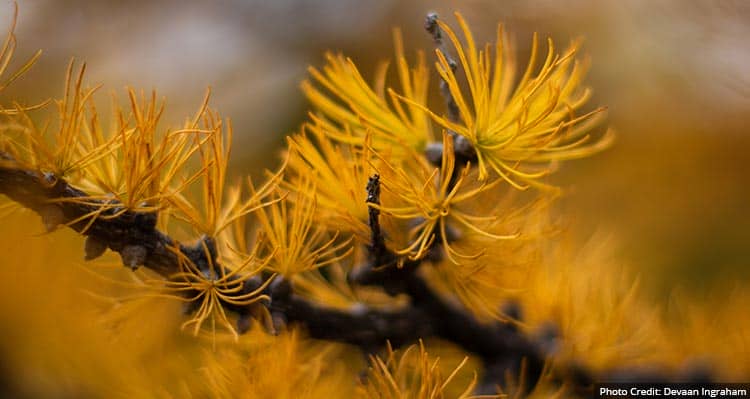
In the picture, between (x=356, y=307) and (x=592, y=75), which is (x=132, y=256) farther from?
(x=592, y=75)

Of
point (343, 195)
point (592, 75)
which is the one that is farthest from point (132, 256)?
point (592, 75)

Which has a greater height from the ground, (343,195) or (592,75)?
(592,75)

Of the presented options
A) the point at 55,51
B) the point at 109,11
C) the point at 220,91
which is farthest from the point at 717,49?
the point at 109,11

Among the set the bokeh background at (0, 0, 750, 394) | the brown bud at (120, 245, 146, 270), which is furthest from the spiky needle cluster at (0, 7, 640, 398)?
the bokeh background at (0, 0, 750, 394)

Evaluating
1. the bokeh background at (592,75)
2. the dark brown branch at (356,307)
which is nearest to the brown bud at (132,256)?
the dark brown branch at (356,307)

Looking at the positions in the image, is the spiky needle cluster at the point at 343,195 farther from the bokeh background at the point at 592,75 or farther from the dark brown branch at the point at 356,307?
the bokeh background at the point at 592,75

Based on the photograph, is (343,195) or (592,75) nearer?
(343,195)

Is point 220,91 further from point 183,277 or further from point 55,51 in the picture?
point 183,277

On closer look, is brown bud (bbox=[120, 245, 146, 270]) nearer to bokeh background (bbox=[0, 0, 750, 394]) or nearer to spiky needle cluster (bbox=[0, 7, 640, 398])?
spiky needle cluster (bbox=[0, 7, 640, 398])
